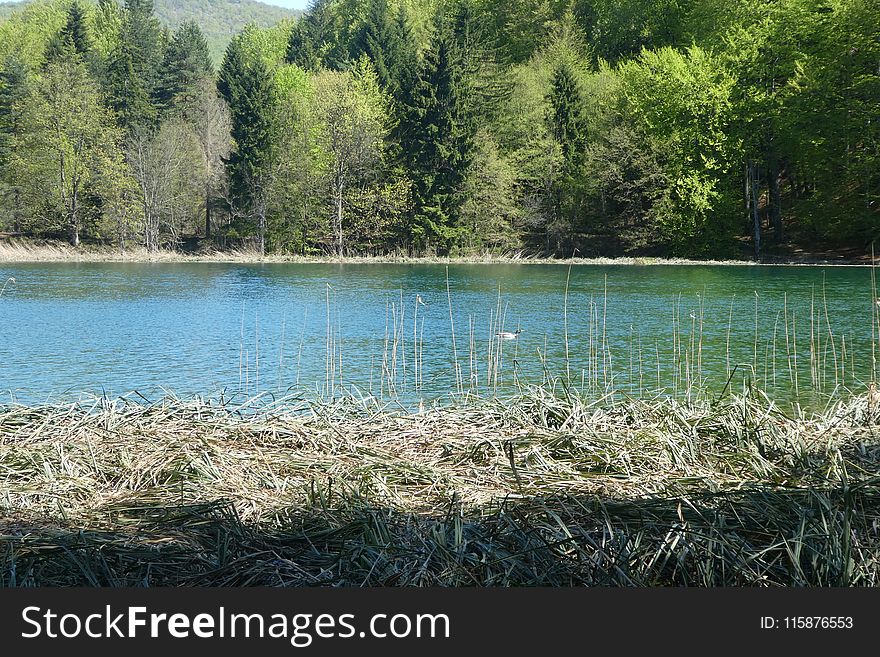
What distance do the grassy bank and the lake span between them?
3.48ft

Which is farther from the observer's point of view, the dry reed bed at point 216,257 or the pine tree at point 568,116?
the pine tree at point 568,116

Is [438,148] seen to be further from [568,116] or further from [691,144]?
[691,144]

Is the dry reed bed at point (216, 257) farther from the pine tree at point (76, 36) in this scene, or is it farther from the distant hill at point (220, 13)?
the distant hill at point (220, 13)

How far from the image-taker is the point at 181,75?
6003 centimetres

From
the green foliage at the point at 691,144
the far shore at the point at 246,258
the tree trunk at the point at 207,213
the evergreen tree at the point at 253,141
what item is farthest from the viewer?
the tree trunk at the point at 207,213

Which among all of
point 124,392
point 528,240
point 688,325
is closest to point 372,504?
point 124,392

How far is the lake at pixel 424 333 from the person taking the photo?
9.92 metres

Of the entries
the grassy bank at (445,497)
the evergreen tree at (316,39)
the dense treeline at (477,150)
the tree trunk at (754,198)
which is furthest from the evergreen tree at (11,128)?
the grassy bank at (445,497)

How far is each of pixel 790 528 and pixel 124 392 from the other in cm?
811

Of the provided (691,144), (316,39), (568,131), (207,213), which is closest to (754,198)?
(691,144)

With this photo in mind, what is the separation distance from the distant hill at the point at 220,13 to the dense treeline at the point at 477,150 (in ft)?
337

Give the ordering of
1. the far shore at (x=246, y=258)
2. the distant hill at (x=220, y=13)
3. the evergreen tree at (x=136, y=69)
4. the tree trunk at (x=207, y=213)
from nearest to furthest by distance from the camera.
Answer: the far shore at (x=246, y=258), the tree trunk at (x=207, y=213), the evergreen tree at (x=136, y=69), the distant hill at (x=220, y=13)

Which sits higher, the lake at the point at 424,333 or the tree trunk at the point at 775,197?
the tree trunk at the point at 775,197

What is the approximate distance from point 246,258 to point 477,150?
516 inches
